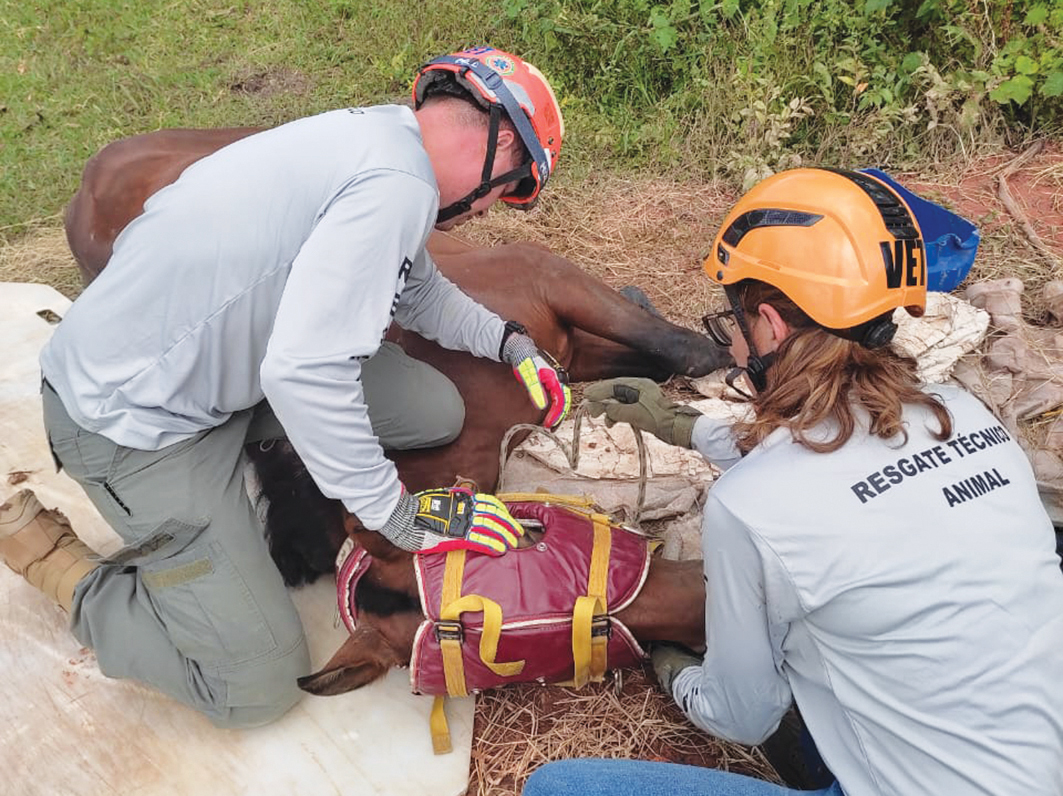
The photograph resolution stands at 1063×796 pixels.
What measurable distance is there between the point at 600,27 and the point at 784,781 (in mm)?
4111

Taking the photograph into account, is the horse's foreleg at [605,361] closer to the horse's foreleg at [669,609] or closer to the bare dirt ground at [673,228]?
the bare dirt ground at [673,228]

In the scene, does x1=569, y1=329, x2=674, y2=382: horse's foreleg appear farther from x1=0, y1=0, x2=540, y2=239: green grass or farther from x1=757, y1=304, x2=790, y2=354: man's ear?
x1=0, y1=0, x2=540, y2=239: green grass

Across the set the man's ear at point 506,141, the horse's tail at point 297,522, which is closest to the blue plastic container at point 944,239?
the man's ear at point 506,141

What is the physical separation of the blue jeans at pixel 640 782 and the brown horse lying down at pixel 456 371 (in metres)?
0.52

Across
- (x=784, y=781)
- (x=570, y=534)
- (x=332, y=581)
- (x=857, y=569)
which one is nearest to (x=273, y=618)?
(x=332, y=581)

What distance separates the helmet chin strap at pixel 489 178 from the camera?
2.11 meters

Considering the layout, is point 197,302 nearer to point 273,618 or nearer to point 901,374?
point 273,618

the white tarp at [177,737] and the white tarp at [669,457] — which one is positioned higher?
the white tarp at [669,457]

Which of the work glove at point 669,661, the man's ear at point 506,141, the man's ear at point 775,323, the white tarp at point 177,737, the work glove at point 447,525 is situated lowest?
the white tarp at point 177,737

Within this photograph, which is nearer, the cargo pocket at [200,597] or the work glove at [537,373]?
the cargo pocket at [200,597]

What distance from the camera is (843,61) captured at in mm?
4359

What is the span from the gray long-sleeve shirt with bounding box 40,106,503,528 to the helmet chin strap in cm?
15

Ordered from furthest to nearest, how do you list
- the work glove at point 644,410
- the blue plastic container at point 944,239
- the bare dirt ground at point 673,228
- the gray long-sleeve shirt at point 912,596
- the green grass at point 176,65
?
the green grass at point 176,65
the bare dirt ground at point 673,228
the blue plastic container at point 944,239
the work glove at point 644,410
the gray long-sleeve shirt at point 912,596

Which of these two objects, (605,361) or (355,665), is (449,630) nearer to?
(355,665)
